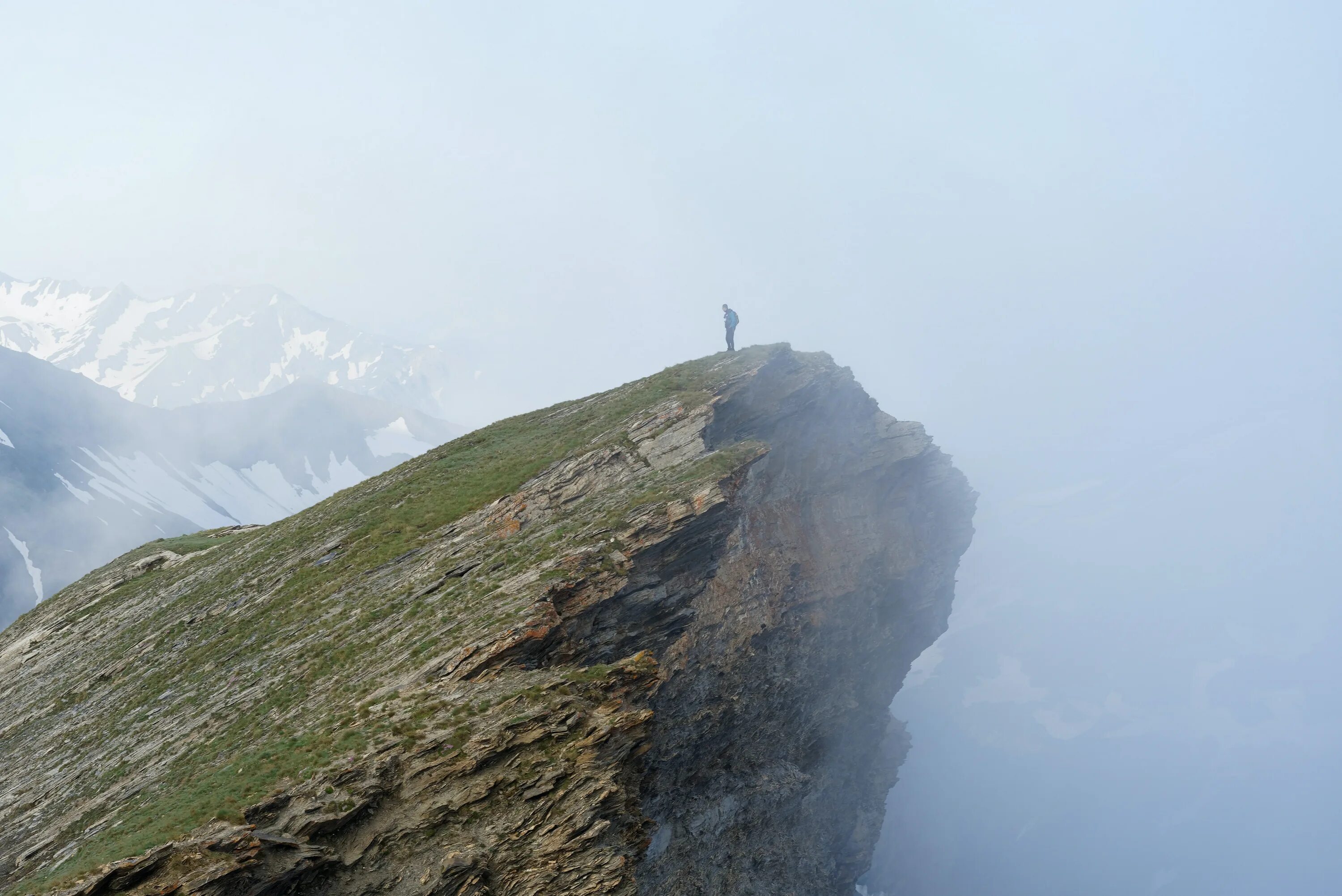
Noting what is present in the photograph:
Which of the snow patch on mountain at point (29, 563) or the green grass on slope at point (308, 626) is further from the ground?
the snow patch on mountain at point (29, 563)

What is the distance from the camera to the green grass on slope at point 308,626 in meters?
22.2

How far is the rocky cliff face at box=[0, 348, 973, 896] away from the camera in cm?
2122

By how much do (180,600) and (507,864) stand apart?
29679 millimetres

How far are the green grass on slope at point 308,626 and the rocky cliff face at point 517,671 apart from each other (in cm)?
17

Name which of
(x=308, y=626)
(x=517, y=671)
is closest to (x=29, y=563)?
(x=308, y=626)

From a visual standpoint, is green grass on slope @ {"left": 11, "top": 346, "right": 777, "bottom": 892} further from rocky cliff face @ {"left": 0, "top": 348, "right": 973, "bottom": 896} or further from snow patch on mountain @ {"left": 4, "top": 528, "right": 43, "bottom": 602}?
snow patch on mountain @ {"left": 4, "top": 528, "right": 43, "bottom": 602}

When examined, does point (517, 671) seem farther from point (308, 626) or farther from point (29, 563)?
Result: point (29, 563)

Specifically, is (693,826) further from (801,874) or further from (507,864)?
(507,864)

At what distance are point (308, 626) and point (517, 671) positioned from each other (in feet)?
39.8

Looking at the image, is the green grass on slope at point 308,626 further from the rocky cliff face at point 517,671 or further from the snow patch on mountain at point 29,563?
the snow patch on mountain at point 29,563

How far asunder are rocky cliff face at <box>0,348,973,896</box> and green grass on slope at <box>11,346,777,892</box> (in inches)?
6.8

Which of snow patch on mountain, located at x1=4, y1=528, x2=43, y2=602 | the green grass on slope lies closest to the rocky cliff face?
the green grass on slope

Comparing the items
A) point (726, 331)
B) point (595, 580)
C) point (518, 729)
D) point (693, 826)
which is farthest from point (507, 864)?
point (726, 331)

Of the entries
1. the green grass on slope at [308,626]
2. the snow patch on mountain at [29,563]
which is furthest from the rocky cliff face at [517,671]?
the snow patch on mountain at [29,563]
